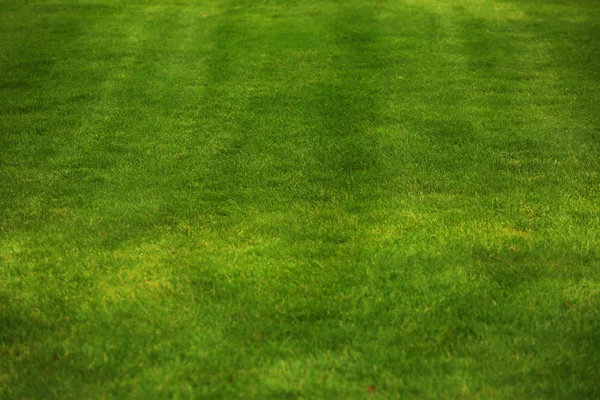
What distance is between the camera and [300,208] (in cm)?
529

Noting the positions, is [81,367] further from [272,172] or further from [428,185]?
[428,185]

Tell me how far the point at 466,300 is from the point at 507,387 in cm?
78

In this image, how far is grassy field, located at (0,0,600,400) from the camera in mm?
3646

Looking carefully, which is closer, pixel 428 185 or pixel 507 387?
pixel 507 387

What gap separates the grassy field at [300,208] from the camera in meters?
3.65

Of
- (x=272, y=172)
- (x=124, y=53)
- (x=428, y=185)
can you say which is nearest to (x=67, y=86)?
(x=124, y=53)

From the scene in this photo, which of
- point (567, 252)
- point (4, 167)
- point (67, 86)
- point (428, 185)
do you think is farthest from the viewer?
A: point (67, 86)

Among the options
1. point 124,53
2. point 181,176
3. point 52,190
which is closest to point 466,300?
point 181,176

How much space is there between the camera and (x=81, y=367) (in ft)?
11.9

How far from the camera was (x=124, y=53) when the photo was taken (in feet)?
27.8

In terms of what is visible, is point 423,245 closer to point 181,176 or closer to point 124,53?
point 181,176

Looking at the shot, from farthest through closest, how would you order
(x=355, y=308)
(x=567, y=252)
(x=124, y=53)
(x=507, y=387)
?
(x=124, y=53) < (x=567, y=252) < (x=355, y=308) < (x=507, y=387)

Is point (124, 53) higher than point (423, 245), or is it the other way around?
point (124, 53)

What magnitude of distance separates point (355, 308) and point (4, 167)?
370 cm
